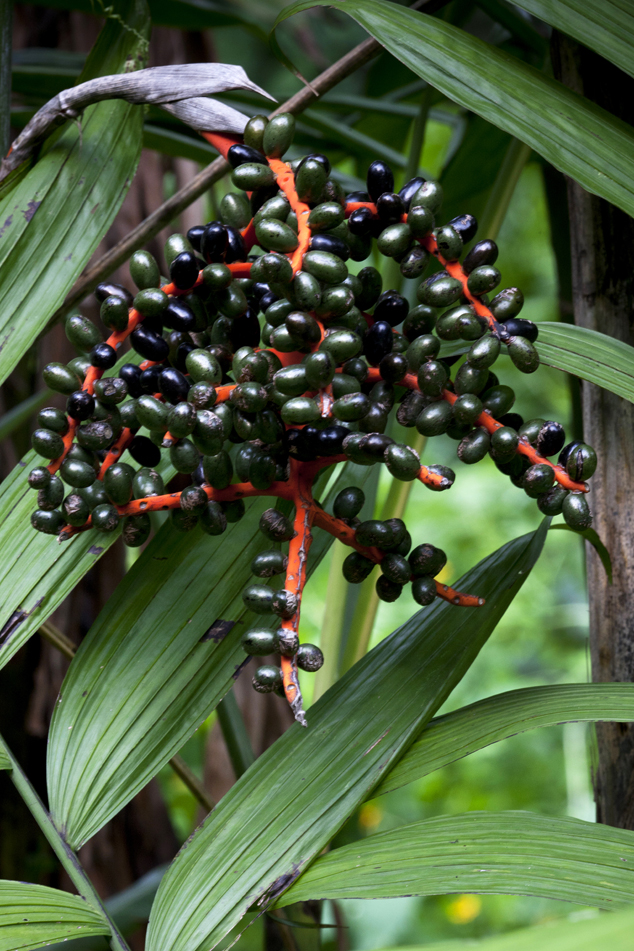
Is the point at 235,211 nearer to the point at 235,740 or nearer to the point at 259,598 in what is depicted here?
the point at 259,598

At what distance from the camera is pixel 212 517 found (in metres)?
0.38

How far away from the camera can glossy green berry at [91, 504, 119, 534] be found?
384mm

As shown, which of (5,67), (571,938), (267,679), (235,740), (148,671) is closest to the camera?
(571,938)

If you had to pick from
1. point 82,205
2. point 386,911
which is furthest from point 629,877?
point 386,911

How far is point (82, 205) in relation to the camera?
538 mm

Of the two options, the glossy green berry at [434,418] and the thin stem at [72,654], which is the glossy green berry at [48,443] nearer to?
the glossy green berry at [434,418]

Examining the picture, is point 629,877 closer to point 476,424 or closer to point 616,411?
point 476,424

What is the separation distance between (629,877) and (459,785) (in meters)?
1.60

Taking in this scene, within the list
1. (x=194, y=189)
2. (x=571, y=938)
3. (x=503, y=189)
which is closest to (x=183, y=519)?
(x=571, y=938)

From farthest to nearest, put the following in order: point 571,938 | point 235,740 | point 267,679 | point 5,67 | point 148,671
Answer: point 235,740 → point 5,67 → point 148,671 → point 267,679 → point 571,938

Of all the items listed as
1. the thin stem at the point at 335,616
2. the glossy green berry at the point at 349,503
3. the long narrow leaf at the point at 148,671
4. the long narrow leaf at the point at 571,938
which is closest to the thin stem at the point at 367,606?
the thin stem at the point at 335,616

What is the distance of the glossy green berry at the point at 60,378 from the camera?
1.27 feet

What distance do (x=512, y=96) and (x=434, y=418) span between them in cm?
23

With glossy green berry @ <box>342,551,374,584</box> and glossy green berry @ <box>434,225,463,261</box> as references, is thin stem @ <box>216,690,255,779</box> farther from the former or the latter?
glossy green berry @ <box>434,225,463,261</box>
